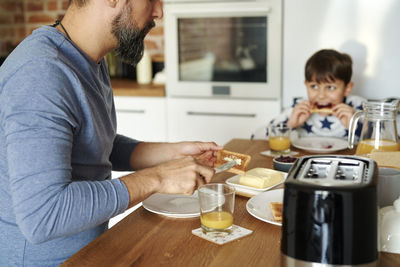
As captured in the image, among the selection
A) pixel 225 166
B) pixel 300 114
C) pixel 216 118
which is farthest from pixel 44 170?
pixel 216 118

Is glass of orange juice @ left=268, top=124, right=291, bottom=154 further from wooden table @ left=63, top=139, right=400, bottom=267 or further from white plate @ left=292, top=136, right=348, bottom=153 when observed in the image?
wooden table @ left=63, top=139, right=400, bottom=267

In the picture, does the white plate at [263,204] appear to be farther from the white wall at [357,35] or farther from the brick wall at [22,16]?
the brick wall at [22,16]

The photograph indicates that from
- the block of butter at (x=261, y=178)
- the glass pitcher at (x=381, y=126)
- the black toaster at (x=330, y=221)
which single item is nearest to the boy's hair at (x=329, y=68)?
the glass pitcher at (x=381, y=126)

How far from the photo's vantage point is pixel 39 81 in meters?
1.06

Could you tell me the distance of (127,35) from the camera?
135 cm

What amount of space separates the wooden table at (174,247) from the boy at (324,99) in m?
1.22

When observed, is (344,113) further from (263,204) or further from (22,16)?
(22,16)

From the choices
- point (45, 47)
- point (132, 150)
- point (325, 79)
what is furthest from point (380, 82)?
point (45, 47)

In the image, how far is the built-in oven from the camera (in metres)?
2.85

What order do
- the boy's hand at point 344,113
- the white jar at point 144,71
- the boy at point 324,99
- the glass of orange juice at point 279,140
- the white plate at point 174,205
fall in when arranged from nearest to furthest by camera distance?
the white plate at point 174,205
the glass of orange juice at point 279,140
the boy's hand at point 344,113
the boy at point 324,99
the white jar at point 144,71

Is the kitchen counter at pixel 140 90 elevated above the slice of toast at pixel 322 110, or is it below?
above

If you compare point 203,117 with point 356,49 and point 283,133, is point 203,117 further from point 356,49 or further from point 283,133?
point 283,133

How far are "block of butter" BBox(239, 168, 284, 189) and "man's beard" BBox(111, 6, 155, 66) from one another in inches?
19.2

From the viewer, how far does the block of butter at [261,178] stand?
133 centimetres
